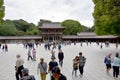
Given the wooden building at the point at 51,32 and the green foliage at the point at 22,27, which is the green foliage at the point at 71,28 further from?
the wooden building at the point at 51,32

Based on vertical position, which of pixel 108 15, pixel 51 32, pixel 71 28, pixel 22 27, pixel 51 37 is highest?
pixel 108 15

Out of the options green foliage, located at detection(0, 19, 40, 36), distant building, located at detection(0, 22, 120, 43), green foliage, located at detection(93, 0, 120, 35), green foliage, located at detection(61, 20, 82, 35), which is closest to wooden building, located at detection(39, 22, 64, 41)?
distant building, located at detection(0, 22, 120, 43)

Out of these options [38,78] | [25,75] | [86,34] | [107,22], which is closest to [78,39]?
[86,34]

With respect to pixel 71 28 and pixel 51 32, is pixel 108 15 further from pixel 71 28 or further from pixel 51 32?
pixel 71 28

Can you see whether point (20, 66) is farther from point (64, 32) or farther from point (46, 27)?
point (64, 32)

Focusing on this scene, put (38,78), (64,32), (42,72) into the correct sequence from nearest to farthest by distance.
Answer: (42,72) < (38,78) < (64,32)

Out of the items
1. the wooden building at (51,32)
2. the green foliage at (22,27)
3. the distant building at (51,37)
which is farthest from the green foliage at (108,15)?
the green foliage at (22,27)

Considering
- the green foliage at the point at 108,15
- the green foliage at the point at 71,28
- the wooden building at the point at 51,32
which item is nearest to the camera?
the green foliage at the point at 108,15

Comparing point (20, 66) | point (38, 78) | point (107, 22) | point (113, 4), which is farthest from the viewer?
point (107, 22)

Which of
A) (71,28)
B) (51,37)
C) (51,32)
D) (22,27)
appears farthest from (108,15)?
(22,27)

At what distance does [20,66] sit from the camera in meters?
13.7

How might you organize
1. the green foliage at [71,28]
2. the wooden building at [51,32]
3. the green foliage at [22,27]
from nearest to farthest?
the wooden building at [51,32], the green foliage at [22,27], the green foliage at [71,28]

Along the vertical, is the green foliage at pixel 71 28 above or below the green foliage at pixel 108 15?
below

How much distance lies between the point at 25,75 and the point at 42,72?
4571 millimetres
